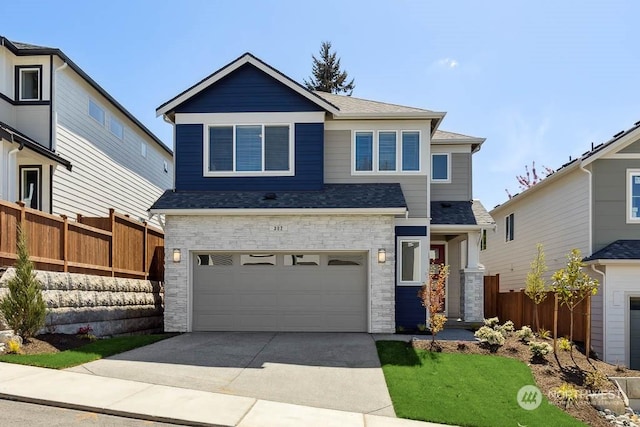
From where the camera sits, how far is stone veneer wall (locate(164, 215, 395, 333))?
49.6 feet

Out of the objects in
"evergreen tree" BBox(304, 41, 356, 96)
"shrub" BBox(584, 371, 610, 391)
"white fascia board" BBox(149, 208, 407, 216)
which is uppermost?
"evergreen tree" BBox(304, 41, 356, 96)

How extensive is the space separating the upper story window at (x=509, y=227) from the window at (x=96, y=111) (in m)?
16.1

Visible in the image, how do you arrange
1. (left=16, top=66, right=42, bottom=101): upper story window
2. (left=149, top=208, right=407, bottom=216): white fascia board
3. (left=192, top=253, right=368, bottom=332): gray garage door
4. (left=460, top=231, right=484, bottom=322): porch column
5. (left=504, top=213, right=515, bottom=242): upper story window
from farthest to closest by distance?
1. (left=504, top=213, right=515, bottom=242): upper story window
2. (left=460, top=231, right=484, bottom=322): porch column
3. (left=16, top=66, right=42, bottom=101): upper story window
4. (left=192, top=253, right=368, bottom=332): gray garage door
5. (left=149, top=208, right=407, bottom=216): white fascia board

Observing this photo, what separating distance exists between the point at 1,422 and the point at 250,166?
33.2ft

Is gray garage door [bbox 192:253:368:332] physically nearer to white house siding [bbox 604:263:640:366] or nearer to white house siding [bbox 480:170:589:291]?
white house siding [bbox 604:263:640:366]

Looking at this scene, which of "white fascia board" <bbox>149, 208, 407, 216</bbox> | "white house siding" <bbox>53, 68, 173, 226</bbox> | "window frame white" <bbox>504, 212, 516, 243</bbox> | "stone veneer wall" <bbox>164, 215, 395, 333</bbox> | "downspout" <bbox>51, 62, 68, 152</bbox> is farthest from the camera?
"window frame white" <bbox>504, 212, 516, 243</bbox>

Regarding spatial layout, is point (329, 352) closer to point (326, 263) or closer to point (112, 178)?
point (326, 263)

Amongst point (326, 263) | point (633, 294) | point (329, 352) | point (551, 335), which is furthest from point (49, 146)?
point (633, 294)

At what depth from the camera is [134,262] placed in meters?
16.6

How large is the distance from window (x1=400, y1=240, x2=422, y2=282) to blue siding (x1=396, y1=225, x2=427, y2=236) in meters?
0.22

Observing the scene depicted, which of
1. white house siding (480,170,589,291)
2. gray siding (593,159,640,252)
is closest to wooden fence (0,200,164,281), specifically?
white house siding (480,170,589,291)

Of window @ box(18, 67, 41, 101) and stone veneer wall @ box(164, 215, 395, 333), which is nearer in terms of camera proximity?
stone veneer wall @ box(164, 215, 395, 333)

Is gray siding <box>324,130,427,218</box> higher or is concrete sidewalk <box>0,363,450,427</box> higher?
gray siding <box>324,130,427,218</box>

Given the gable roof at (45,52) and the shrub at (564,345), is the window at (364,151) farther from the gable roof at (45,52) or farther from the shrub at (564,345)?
the gable roof at (45,52)
